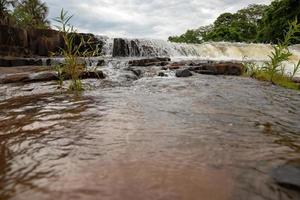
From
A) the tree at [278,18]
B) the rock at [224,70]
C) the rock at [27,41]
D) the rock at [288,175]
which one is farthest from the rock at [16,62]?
the tree at [278,18]

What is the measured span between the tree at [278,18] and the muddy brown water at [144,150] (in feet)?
99.1

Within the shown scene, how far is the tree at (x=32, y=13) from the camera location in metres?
27.3

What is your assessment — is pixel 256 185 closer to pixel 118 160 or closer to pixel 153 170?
pixel 153 170

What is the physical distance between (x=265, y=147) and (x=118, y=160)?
0.98m

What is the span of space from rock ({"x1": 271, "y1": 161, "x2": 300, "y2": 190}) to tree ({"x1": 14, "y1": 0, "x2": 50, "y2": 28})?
90.6 ft

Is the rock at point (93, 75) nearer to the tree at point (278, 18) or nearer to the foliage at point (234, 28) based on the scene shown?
the tree at point (278, 18)

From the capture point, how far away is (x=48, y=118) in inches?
→ 112

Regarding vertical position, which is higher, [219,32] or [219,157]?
[219,32]

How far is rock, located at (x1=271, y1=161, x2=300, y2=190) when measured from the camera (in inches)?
58.7

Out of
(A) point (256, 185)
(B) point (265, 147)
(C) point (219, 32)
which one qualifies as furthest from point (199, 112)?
(C) point (219, 32)

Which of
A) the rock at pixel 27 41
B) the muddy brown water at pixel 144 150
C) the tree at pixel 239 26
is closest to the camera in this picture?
the muddy brown water at pixel 144 150

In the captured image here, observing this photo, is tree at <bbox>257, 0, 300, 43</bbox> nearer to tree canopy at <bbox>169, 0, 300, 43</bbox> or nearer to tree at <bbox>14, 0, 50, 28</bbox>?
tree canopy at <bbox>169, 0, 300, 43</bbox>

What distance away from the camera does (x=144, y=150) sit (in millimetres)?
1992

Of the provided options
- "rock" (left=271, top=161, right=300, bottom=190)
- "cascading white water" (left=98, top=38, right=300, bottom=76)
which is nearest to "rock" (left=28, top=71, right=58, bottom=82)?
"rock" (left=271, top=161, right=300, bottom=190)
